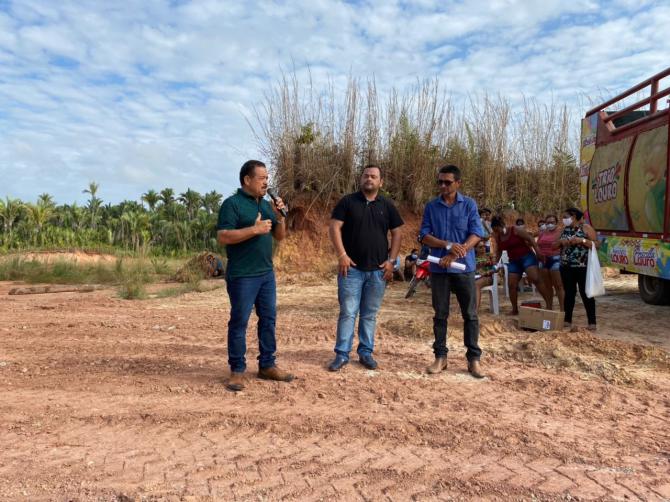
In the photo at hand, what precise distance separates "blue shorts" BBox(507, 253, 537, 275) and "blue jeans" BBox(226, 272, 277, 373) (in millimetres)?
4588

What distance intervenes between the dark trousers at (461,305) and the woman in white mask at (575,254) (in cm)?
257

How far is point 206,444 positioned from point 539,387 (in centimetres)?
271

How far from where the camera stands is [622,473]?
280cm

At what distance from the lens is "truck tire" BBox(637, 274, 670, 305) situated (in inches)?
332

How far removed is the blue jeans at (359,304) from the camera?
15.7 feet

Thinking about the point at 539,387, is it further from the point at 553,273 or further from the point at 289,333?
the point at 553,273

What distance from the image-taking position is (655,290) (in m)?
8.62

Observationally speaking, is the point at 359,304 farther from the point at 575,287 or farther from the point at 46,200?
the point at 46,200

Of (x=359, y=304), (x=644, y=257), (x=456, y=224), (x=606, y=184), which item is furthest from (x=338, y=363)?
(x=606, y=184)

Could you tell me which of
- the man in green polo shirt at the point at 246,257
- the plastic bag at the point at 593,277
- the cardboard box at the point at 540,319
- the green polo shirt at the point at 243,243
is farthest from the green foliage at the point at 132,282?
the plastic bag at the point at 593,277

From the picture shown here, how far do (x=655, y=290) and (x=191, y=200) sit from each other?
27.0m

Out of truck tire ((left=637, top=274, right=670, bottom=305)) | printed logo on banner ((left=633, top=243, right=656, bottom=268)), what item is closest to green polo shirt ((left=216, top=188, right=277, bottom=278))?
printed logo on banner ((left=633, top=243, right=656, bottom=268))

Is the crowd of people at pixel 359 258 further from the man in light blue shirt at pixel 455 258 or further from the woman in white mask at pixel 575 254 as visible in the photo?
the woman in white mask at pixel 575 254

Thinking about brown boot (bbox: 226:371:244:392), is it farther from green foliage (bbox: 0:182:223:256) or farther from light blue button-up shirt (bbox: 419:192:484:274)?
green foliage (bbox: 0:182:223:256)
